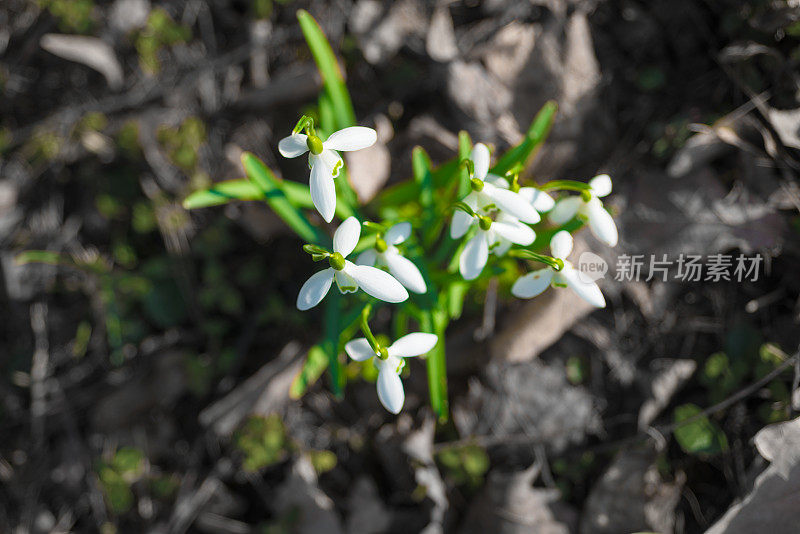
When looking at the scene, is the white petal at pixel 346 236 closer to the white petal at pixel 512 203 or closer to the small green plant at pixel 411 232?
the small green plant at pixel 411 232

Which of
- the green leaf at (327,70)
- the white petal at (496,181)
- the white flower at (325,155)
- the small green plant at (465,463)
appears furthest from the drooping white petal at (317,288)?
the small green plant at (465,463)

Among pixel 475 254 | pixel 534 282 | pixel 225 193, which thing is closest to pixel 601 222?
pixel 534 282

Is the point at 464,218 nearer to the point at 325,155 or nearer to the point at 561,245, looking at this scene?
the point at 561,245

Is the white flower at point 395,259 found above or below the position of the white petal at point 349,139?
below

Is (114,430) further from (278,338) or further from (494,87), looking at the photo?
(494,87)

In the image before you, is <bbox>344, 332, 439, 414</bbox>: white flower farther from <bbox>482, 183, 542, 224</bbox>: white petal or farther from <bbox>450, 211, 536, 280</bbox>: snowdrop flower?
<bbox>482, 183, 542, 224</bbox>: white petal

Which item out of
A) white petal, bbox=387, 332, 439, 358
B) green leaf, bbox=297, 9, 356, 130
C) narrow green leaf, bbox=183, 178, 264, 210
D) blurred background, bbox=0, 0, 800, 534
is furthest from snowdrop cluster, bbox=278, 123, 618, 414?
blurred background, bbox=0, 0, 800, 534

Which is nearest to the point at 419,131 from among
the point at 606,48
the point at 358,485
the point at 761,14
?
the point at 606,48
